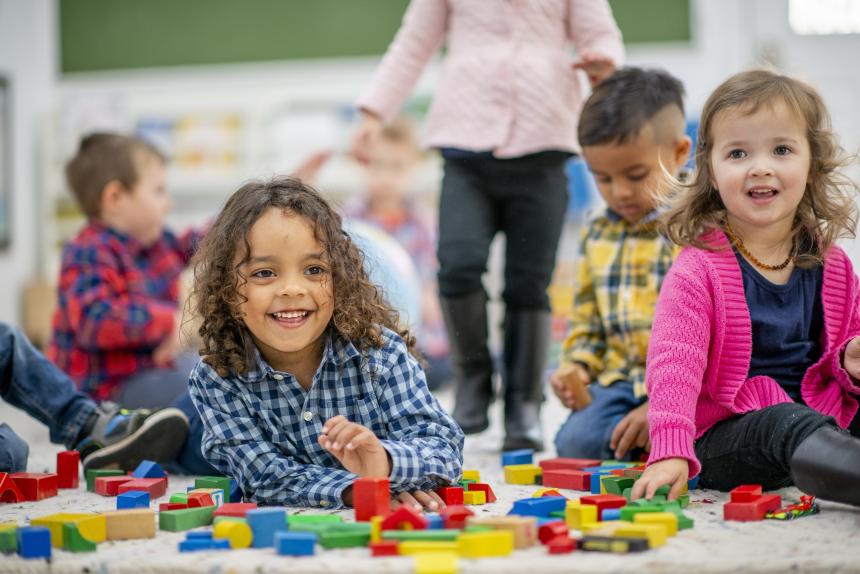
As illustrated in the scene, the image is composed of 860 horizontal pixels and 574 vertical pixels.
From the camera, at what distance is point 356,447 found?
1225 millimetres

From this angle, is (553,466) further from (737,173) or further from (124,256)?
(124,256)

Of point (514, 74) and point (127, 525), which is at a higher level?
point (514, 74)

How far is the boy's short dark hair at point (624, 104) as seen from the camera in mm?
1738

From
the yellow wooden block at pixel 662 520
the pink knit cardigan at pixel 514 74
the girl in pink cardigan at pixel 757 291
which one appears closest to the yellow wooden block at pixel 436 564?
the yellow wooden block at pixel 662 520

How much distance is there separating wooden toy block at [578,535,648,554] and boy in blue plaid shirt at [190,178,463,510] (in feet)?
1.05

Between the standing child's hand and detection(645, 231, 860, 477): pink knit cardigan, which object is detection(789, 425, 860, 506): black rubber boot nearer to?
detection(645, 231, 860, 477): pink knit cardigan

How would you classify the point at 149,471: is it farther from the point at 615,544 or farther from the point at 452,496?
the point at 615,544

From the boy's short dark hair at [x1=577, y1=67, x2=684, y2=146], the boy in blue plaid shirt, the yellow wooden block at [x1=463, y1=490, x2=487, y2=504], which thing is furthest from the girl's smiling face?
the boy's short dark hair at [x1=577, y1=67, x2=684, y2=146]

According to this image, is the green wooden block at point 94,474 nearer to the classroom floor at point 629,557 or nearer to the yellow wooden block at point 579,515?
the classroom floor at point 629,557

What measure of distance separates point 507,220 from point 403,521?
38.7 inches

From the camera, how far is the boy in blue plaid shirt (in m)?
1.36

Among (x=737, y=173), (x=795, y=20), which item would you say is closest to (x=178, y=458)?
(x=737, y=173)

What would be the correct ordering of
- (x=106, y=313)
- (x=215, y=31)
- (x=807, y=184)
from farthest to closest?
1. (x=215, y=31)
2. (x=106, y=313)
3. (x=807, y=184)

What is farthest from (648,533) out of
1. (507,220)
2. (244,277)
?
(507,220)
